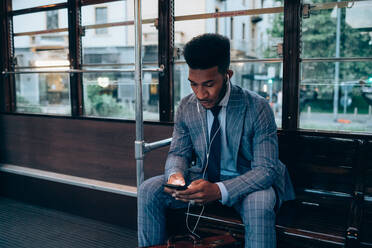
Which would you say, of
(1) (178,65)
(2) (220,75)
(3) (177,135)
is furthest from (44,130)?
(2) (220,75)

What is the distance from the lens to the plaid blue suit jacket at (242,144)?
5.76ft

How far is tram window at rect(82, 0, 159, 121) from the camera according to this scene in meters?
3.43

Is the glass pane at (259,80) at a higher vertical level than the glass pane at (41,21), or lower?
lower


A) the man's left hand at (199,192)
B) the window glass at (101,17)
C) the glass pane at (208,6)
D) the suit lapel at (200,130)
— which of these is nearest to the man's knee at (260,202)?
the man's left hand at (199,192)

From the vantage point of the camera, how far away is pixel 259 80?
126 inches

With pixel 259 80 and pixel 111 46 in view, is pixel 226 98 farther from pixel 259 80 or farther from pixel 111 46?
pixel 111 46

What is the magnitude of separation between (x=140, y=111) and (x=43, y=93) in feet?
8.51

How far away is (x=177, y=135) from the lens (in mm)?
2145

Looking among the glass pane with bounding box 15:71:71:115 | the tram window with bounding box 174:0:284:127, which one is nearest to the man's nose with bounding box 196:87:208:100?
the tram window with bounding box 174:0:284:127

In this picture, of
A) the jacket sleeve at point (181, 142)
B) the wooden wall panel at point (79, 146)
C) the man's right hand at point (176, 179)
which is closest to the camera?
the man's right hand at point (176, 179)

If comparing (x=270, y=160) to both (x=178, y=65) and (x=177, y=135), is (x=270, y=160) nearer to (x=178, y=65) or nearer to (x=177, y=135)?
(x=177, y=135)

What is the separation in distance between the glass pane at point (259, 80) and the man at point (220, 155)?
84cm

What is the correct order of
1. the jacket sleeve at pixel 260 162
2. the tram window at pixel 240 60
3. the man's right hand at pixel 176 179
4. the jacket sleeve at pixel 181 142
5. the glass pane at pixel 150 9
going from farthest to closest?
the glass pane at pixel 150 9 < the tram window at pixel 240 60 < the jacket sleeve at pixel 181 142 < the man's right hand at pixel 176 179 < the jacket sleeve at pixel 260 162

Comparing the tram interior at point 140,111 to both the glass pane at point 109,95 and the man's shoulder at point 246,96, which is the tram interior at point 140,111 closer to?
the glass pane at point 109,95
